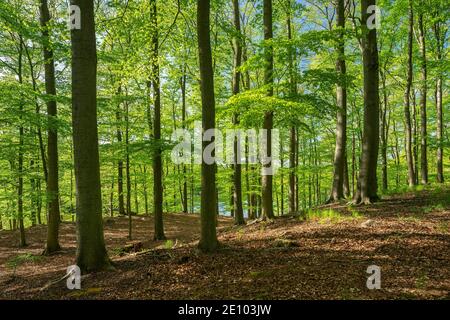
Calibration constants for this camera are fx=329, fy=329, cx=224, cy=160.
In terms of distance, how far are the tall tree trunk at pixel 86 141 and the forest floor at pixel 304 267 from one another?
0.63 m

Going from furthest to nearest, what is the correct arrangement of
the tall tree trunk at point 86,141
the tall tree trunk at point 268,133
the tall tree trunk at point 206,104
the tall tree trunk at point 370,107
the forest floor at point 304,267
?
the tall tree trunk at point 268,133 < the tall tree trunk at point 370,107 < the tall tree trunk at point 206,104 < the tall tree trunk at point 86,141 < the forest floor at point 304,267

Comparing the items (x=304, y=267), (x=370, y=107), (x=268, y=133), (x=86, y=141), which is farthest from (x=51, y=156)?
(x=370, y=107)

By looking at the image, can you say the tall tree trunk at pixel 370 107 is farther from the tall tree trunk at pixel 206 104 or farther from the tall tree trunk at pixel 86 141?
the tall tree trunk at pixel 86 141

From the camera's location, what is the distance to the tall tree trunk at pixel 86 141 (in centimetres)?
645

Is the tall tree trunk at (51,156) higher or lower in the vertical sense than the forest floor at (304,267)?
higher

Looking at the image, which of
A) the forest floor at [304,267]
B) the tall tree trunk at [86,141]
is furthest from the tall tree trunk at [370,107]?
the tall tree trunk at [86,141]

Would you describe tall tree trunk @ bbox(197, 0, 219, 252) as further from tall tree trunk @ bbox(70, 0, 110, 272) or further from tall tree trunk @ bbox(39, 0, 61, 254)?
tall tree trunk @ bbox(39, 0, 61, 254)

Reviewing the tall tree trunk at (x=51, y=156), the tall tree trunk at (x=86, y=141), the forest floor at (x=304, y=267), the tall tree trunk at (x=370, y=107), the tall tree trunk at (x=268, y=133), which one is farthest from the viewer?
the tall tree trunk at (x=51, y=156)

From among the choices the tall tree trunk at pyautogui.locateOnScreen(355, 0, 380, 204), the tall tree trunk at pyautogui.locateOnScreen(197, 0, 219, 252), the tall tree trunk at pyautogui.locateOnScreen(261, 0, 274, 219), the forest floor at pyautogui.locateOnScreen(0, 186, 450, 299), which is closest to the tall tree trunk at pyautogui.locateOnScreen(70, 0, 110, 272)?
the forest floor at pyautogui.locateOnScreen(0, 186, 450, 299)

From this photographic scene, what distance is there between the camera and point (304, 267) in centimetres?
552

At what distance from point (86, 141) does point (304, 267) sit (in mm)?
4698

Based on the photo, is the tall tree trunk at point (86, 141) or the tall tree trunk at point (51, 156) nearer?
the tall tree trunk at point (86, 141)

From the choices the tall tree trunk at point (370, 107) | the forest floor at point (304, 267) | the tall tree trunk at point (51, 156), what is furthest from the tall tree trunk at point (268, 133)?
the tall tree trunk at point (51, 156)

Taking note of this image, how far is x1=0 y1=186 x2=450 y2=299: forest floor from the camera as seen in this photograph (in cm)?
464
